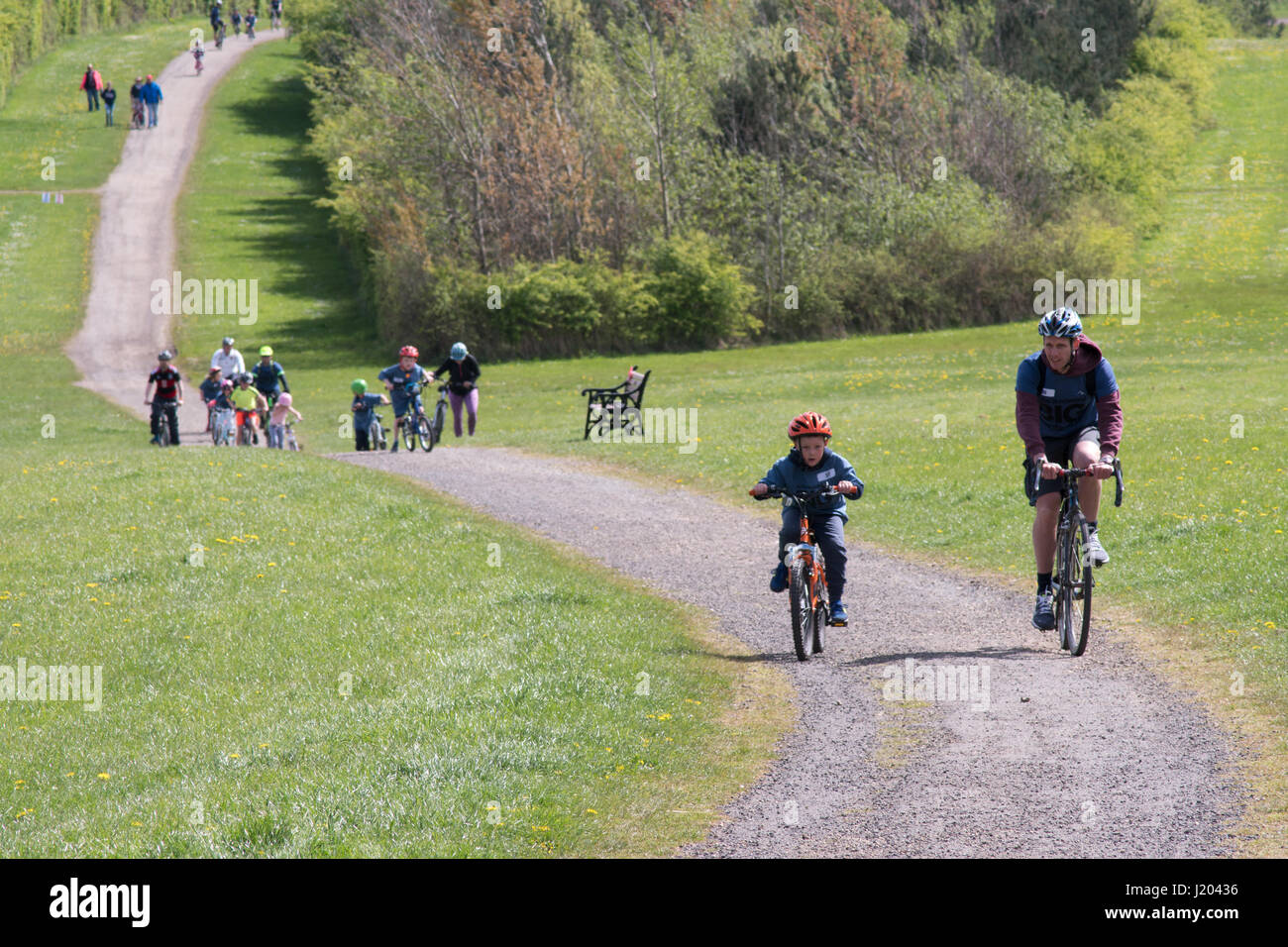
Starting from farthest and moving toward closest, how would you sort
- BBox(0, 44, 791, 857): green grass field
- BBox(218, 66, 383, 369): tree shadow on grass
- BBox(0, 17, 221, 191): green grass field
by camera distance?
1. BBox(0, 17, 221, 191): green grass field
2. BBox(218, 66, 383, 369): tree shadow on grass
3. BBox(0, 44, 791, 857): green grass field

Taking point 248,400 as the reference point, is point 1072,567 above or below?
below

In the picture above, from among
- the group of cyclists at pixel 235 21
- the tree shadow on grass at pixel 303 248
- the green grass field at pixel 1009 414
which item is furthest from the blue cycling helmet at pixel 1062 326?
the group of cyclists at pixel 235 21

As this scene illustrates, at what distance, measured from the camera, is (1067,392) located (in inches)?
371

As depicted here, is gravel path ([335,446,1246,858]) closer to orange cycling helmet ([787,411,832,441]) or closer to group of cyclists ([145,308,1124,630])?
group of cyclists ([145,308,1124,630])

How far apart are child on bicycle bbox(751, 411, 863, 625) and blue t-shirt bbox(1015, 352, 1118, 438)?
1453 millimetres

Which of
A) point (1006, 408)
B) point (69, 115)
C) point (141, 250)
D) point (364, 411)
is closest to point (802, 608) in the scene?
point (364, 411)

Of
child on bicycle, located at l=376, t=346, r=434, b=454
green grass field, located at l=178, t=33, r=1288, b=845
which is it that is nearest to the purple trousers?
green grass field, located at l=178, t=33, r=1288, b=845

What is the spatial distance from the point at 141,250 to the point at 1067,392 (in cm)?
5221

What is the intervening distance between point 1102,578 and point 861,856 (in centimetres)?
704

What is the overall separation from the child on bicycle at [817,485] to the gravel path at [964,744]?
0.60 m

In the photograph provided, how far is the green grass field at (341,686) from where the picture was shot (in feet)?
22.1

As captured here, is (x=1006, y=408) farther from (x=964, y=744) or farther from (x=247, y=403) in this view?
(x=964, y=744)

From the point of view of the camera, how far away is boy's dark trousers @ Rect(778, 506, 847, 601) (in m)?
10.3
